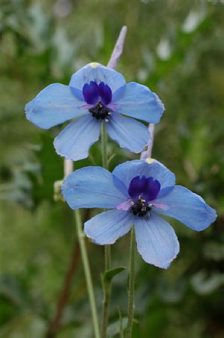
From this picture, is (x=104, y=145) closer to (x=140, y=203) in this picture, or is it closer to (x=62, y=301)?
(x=140, y=203)

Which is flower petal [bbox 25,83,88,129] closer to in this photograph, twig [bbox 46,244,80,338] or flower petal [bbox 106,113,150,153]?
flower petal [bbox 106,113,150,153]

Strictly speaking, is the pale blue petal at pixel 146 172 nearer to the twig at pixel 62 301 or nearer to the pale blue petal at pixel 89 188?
the pale blue petal at pixel 89 188

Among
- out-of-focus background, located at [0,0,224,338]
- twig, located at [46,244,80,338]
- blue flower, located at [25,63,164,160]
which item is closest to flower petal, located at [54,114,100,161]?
blue flower, located at [25,63,164,160]

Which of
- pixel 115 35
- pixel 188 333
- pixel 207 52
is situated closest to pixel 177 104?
pixel 207 52

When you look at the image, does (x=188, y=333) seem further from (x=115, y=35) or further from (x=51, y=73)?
(x=115, y=35)

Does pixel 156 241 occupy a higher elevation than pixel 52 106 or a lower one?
lower

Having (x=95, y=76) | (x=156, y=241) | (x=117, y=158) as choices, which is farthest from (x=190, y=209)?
(x=117, y=158)
